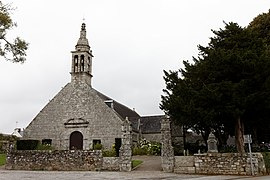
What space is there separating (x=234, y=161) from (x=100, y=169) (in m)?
8.22

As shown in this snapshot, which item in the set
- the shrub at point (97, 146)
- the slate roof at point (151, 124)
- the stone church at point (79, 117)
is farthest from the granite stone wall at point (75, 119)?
the slate roof at point (151, 124)

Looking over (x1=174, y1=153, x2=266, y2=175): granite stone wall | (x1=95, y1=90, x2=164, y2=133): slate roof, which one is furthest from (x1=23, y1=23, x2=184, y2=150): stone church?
(x1=174, y1=153, x2=266, y2=175): granite stone wall

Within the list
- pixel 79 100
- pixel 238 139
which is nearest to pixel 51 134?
pixel 79 100

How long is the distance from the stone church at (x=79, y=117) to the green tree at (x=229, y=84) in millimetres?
11868

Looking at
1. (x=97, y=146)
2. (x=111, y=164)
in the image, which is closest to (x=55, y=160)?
(x=111, y=164)

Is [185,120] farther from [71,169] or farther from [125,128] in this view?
[71,169]

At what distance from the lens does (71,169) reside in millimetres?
19406

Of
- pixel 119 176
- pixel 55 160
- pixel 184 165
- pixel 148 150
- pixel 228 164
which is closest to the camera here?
pixel 119 176

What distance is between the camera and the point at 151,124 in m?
35.3

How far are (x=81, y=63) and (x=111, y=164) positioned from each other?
52.5ft

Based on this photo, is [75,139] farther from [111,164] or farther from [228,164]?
[228,164]

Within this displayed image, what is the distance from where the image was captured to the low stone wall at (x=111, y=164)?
61.2ft

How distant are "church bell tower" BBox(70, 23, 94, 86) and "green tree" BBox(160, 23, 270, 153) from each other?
1491 centimetres

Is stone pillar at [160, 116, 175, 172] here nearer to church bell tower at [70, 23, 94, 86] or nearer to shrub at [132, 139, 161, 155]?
shrub at [132, 139, 161, 155]
